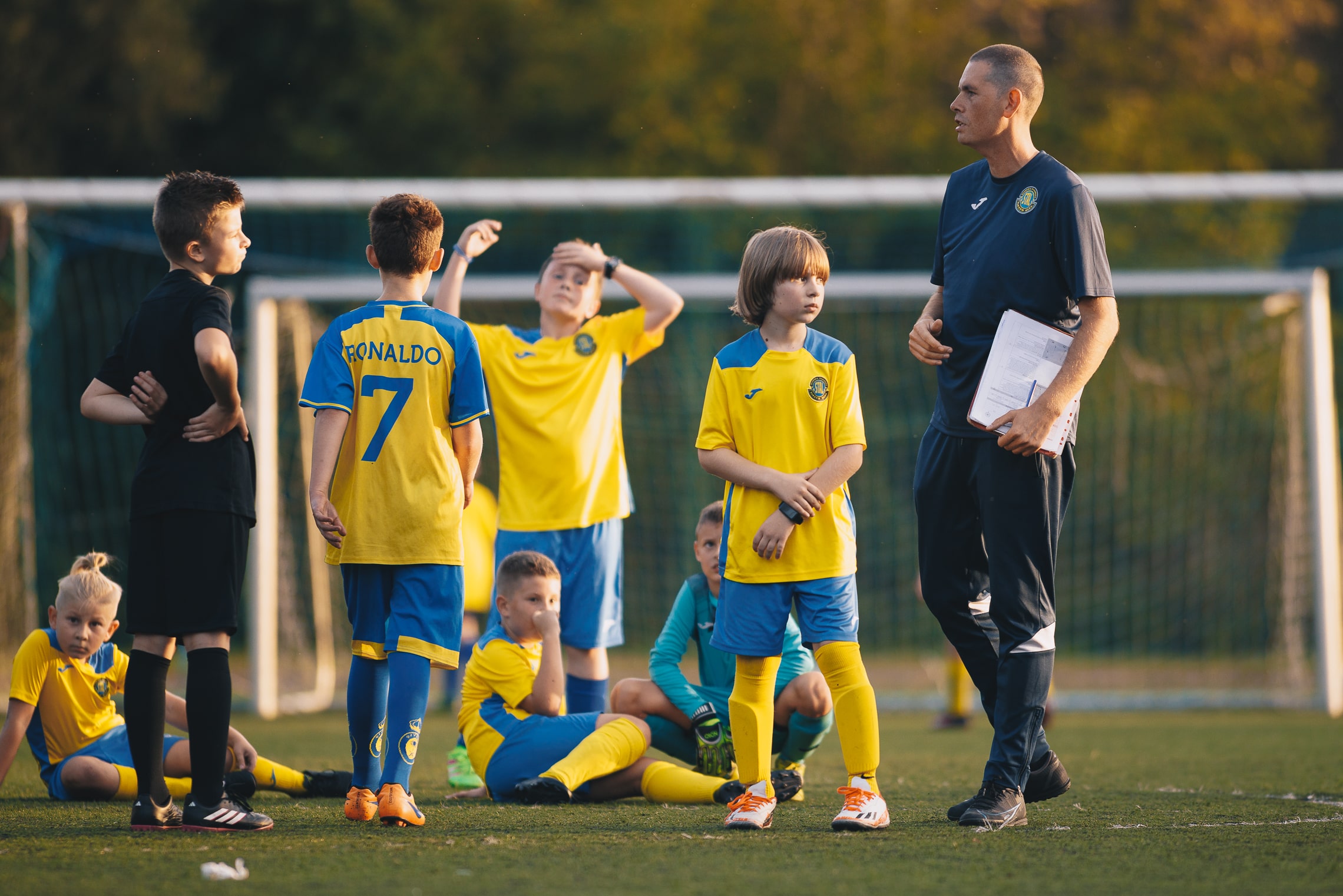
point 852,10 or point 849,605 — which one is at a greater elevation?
point 852,10

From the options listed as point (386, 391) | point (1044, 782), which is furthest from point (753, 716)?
point (386, 391)

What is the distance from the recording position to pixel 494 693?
13.9ft

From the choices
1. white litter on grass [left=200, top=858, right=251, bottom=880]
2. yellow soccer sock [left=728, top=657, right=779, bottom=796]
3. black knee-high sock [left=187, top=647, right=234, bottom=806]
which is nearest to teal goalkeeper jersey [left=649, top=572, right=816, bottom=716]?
yellow soccer sock [left=728, top=657, right=779, bottom=796]

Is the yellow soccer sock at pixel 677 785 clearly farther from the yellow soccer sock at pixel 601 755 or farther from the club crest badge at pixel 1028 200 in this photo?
the club crest badge at pixel 1028 200

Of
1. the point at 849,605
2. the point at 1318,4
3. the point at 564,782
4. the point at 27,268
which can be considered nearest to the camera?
the point at 849,605

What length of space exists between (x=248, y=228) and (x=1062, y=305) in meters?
7.62

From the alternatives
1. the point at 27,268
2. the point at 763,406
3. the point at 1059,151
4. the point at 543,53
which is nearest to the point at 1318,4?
the point at 1059,151

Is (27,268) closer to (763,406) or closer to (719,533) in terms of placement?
(719,533)

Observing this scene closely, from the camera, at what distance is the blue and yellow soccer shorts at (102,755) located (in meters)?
4.09

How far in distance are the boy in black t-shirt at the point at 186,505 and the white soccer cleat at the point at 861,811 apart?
1.48 m

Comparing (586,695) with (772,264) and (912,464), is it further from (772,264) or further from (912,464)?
(912,464)

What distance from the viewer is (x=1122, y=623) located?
11461 millimetres

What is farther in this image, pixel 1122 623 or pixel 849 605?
pixel 1122 623

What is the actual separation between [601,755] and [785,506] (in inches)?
44.0
